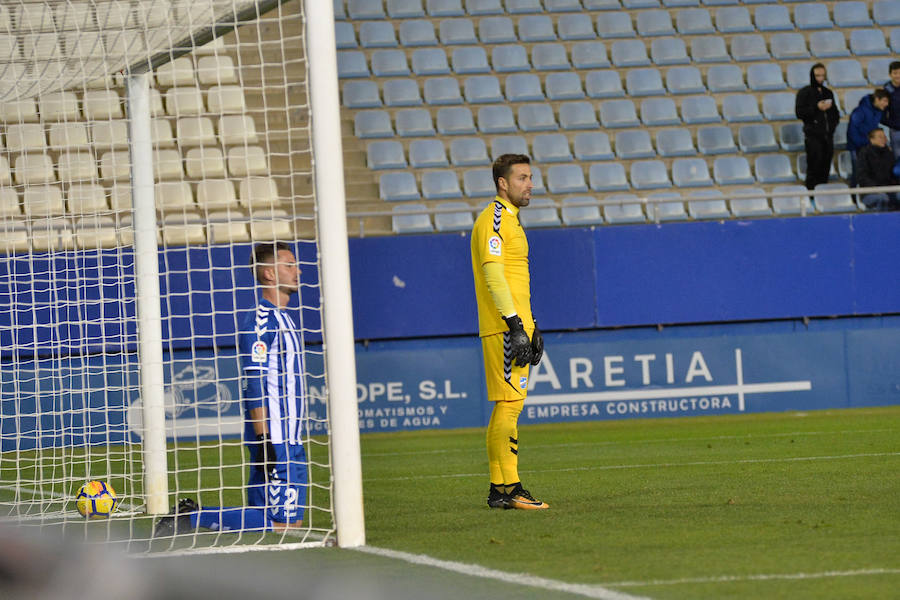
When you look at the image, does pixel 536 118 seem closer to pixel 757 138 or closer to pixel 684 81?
pixel 684 81

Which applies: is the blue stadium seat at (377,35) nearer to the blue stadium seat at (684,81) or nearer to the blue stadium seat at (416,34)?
the blue stadium seat at (416,34)

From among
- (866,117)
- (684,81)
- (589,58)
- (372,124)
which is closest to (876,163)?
(866,117)

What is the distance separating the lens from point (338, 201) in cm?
567

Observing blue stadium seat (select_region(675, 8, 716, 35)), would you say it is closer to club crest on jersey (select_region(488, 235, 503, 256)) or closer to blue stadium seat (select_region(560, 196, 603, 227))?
blue stadium seat (select_region(560, 196, 603, 227))

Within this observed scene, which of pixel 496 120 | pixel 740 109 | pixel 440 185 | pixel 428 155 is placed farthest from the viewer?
pixel 740 109

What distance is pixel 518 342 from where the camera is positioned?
6.75m

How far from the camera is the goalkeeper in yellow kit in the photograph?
6.89 metres

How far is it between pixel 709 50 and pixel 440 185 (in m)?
5.40

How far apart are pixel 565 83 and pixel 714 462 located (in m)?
10.0

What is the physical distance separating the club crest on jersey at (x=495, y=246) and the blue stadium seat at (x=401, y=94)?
11558mm

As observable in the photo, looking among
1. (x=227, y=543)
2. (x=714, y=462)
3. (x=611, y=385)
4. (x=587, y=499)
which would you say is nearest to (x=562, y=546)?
(x=227, y=543)

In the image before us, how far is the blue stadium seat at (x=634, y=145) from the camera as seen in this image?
17.9 m

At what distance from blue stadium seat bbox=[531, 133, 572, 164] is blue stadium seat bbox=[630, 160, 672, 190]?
3.12 feet

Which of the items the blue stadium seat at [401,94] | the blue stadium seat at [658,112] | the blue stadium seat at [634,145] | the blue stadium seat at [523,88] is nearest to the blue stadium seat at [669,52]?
the blue stadium seat at [658,112]
